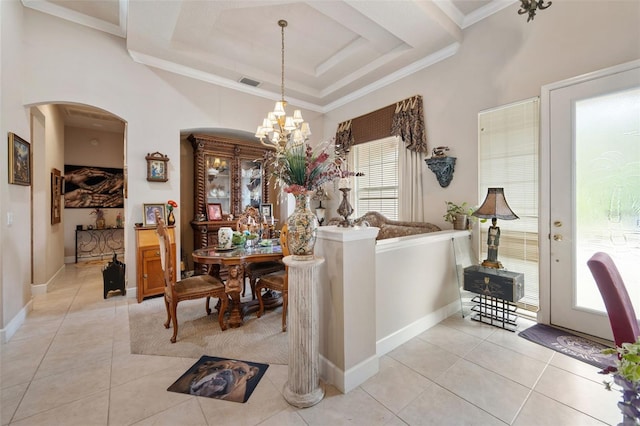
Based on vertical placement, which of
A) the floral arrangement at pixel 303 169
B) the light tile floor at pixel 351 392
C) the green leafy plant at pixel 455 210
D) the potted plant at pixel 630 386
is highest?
the floral arrangement at pixel 303 169

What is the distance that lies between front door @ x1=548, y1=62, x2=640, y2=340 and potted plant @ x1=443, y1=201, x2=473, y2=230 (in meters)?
0.83

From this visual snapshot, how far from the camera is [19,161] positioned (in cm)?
292

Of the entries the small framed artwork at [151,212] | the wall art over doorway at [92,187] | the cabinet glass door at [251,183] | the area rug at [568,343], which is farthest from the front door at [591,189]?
the wall art over doorway at [92,187]

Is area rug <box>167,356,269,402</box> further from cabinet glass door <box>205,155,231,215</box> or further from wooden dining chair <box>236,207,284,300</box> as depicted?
cabinet glass door <box>205,155,231,215</box>

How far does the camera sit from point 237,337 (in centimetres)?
266

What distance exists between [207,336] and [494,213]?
10.6ft

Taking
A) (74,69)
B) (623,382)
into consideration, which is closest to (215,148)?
(74,69)

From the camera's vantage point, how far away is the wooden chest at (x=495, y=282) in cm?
264

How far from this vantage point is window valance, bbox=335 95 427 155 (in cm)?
395

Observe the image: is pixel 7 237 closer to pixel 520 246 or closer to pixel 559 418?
pixel 559 418

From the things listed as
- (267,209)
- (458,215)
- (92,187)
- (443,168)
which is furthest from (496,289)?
(92,187)

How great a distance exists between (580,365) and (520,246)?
129 centimetres

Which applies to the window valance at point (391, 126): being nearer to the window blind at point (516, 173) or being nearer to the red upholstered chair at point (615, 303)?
the window blind at point (516, 173)

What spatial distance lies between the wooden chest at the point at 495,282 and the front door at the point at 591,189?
1.52ft
